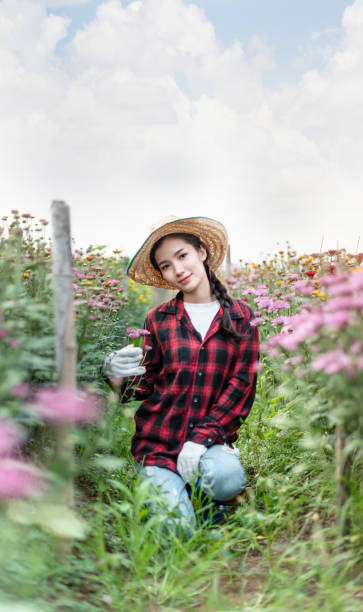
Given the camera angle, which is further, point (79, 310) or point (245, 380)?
point (245, 380)

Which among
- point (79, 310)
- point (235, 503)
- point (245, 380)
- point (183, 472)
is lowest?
point (235, 503)

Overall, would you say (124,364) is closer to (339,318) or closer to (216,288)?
(216,288)

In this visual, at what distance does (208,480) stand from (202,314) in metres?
0.81

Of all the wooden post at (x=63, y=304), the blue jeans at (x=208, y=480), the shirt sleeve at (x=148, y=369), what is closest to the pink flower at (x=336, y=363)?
the wooden post at (x=63, y=304)

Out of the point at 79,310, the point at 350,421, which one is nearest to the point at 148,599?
the point at 350,421

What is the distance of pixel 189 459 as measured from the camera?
7.86 feet

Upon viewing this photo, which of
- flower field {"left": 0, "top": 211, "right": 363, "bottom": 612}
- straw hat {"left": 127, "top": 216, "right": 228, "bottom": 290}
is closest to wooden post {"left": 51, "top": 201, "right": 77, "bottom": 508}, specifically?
flower field {"left": 0, "top": 211, "right": 363, "bottom": 612}

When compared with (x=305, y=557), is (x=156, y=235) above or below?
above

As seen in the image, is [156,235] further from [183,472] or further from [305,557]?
[305,557]

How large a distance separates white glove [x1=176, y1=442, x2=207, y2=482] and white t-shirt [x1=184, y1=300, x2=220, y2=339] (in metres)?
0.55

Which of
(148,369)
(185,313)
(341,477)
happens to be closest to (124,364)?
(148,369)

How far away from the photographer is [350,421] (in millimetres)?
Answer: 1831

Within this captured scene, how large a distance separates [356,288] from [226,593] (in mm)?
1240

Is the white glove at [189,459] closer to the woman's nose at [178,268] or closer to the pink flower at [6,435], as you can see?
the woman's nose at [178,268]
